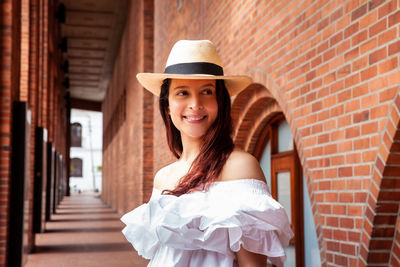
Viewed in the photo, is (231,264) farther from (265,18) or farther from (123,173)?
(123,173)

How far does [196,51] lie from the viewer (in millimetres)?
1730

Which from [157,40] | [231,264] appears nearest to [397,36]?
[231,264]

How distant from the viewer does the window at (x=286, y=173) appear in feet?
16.3

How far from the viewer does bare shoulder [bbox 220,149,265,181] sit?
5.07ft

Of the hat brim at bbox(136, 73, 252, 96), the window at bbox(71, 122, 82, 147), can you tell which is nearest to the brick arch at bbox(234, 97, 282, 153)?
the hat brim at bbox(136, 73, 252, 96)

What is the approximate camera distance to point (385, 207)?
2904mm

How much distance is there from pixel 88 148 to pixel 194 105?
52.8 metres

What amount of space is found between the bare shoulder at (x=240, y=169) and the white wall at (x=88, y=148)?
50308 millimetres

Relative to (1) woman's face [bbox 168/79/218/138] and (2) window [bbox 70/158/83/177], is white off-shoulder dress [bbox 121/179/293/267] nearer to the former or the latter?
(1) woman's face [bbox 168/79/218/138]

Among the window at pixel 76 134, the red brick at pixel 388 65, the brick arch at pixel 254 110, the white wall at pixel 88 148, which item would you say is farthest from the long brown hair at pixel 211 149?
the window at pixel 76 134

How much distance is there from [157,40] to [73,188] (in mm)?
45576

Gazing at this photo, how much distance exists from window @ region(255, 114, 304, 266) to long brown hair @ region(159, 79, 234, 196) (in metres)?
3.40

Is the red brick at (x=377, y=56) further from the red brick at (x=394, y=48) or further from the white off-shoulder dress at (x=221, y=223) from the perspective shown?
the white off-shoulder dress at (x=221, y=223)

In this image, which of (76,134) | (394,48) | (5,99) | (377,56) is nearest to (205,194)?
(394,48)
